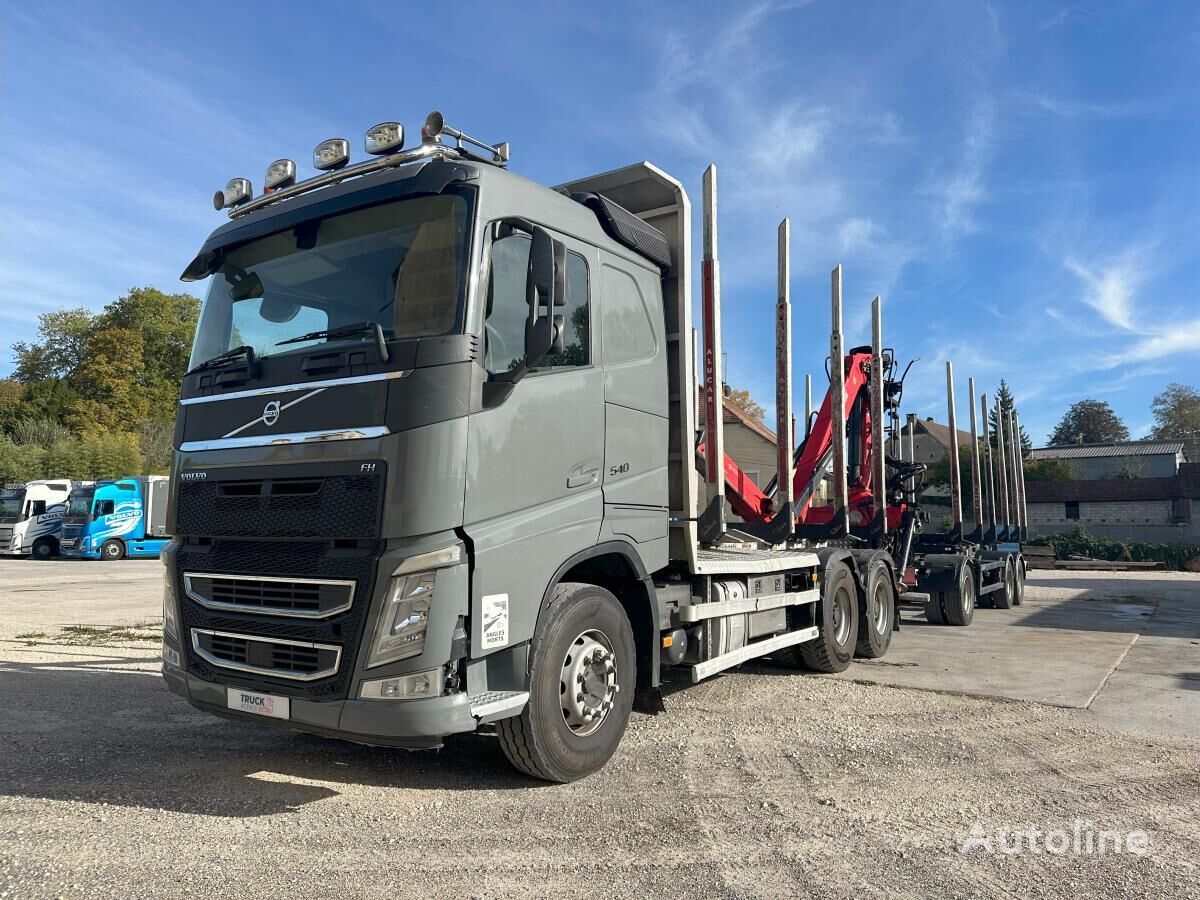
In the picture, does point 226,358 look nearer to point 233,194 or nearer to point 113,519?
point 233,194

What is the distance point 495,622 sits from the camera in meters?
3.92

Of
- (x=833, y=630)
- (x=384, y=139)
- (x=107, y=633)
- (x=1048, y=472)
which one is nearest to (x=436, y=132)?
(x=384, y=139)

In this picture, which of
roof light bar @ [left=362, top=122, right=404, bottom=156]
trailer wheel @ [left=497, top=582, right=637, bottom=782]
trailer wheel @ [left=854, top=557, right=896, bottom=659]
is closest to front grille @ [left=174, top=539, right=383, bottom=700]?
trailer wheel @ [left=497, top=582, right=637, bottom=782]

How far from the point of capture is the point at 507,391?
4.12 m

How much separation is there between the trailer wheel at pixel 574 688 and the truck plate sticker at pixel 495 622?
25 cm

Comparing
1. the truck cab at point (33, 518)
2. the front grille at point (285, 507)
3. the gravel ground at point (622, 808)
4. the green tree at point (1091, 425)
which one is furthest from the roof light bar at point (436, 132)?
the green tree at point (1091, 425)

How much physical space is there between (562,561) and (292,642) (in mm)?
1406

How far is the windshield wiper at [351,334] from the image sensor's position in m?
3.97

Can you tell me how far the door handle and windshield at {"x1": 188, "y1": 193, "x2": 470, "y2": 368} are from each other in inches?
42.8

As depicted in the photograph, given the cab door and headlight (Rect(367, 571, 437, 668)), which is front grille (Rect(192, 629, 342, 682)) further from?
the cab door

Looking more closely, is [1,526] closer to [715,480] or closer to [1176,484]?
[715,480]

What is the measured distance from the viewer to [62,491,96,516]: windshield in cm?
3025

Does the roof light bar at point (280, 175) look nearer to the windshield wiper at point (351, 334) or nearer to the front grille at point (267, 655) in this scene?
the windshield wiper at point (351, 334)

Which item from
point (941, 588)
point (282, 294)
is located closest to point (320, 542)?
point (282, 294)
